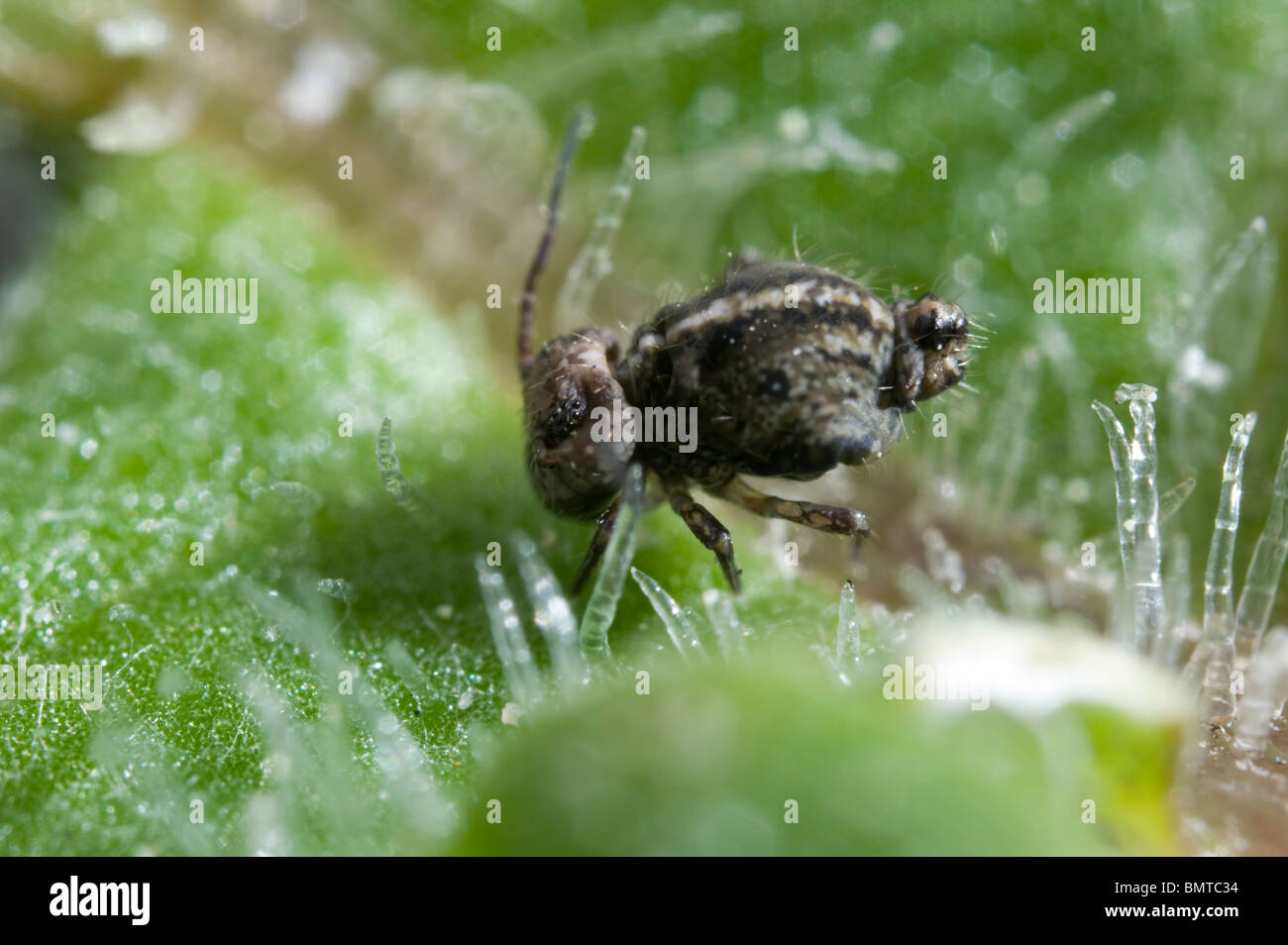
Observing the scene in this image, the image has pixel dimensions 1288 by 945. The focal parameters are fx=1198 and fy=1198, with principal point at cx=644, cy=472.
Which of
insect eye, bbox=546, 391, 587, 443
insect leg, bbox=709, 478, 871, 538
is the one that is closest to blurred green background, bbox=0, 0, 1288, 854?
insect leg, bbox=709, 478, 871, 538

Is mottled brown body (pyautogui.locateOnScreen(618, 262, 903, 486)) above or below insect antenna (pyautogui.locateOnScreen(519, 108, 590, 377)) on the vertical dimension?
below

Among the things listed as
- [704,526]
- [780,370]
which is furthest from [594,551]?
[780,370]

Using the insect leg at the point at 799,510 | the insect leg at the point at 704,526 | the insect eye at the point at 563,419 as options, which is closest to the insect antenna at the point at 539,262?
the insect eye at the point at 563,419

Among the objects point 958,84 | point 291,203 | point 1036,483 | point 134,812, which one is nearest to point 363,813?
point 134,812

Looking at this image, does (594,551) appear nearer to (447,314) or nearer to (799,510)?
(799,510)

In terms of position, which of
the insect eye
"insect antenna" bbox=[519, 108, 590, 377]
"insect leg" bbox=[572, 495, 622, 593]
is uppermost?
"insect antenna" bbox=[519, 108, 590, 377]

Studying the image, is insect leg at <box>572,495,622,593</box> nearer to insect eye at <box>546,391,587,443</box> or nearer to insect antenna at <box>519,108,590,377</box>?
insect eye at <box>546,391,587,443</box>
